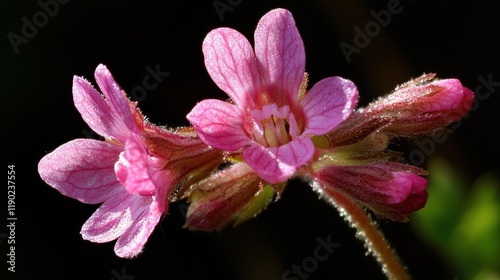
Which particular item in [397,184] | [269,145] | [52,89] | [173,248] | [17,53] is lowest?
[173,248]

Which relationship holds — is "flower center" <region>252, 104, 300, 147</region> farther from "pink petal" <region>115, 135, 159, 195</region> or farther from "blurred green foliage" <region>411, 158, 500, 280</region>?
"blurred green foliage" <region>411, 158, 500, 280</region>

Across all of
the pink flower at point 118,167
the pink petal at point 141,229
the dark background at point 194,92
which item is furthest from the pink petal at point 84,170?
the dark background at point 194,92

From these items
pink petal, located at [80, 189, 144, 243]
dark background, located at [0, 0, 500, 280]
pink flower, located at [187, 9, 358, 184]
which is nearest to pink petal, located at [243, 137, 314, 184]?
pink flower, located at [187, 9, 358, 184]

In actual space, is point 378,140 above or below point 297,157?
below

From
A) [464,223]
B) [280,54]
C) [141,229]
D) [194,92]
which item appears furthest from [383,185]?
[194,92]

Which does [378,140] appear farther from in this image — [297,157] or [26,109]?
[26,109]

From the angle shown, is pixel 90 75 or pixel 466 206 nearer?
pixel 466 206

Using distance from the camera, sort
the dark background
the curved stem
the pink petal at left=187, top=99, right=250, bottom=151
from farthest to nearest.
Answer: the dark background, the curved stem, the pink petal at left=187, top=99, right=250, bottom=151

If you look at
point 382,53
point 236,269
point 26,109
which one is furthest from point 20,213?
point 382,53
